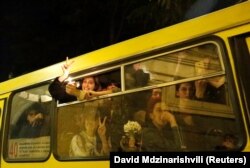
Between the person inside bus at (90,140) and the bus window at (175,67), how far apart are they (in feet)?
1.83

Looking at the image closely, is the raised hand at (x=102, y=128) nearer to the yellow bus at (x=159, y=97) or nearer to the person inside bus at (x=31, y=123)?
the yellow bus at (x=159, y=97)

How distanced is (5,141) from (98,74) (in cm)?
205

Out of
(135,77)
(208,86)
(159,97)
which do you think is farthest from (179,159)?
(135,77)

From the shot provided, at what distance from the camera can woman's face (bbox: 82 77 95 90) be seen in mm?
4818

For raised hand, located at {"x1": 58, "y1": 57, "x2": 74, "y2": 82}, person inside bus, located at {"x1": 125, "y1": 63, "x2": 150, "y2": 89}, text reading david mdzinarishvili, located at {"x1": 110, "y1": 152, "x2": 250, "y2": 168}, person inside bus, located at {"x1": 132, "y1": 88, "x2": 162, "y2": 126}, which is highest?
raised hand, located at {"x1": 58, "y1": 57, "x2": 74, "y2": 82}

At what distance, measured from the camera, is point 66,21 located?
1641 cm

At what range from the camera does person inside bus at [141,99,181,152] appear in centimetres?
391

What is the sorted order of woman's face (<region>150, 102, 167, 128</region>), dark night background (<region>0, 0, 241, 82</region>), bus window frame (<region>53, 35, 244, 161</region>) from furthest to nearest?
dark night background (<region>0, 0, 241, 82</region>) < woman's face (<region>150, 102, 167, 128</region>) < bus window frame (<region>53, 35, 244, 161</region>)

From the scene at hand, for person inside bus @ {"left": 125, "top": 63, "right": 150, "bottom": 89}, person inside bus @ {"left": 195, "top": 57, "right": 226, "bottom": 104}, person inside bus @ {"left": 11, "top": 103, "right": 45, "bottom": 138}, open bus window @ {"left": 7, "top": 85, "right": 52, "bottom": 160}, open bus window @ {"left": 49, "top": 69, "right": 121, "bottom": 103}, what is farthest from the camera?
person inside bus @ {"left": 11, "top": 103, "right": 45, "bottom": 138}

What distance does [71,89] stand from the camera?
497 cm

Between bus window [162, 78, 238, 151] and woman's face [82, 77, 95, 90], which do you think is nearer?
bus window [162, 78, 238, 151]

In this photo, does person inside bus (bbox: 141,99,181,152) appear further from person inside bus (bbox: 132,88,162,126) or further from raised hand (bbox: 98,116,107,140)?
raised hand (bbox: 98,116,107,140)

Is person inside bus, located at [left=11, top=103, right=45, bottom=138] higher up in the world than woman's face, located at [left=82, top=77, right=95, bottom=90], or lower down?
lower down

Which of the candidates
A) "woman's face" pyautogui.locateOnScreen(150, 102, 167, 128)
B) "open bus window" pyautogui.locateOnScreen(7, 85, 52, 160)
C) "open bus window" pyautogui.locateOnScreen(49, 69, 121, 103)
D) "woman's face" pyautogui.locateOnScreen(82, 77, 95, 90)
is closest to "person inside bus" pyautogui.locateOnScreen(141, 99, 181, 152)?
"woman's face" pyautogui.locateOnScreen(150, 102, 167, 128)
